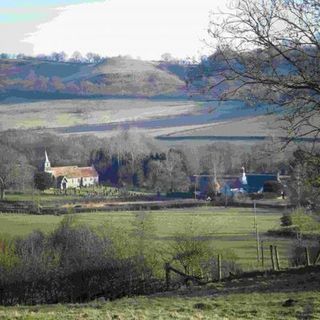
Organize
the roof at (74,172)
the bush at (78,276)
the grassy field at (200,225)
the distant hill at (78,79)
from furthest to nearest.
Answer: the distant hill at (78,79) → the roof at (74,172) → the grassy field at (200,225) → the bush at (78,276)

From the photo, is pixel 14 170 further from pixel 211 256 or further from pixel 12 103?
pixel 12 103

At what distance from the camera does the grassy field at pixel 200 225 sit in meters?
38.8

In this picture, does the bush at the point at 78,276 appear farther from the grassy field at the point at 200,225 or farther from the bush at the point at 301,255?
the bush at the point at 301,255

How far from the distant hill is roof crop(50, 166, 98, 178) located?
62.8m

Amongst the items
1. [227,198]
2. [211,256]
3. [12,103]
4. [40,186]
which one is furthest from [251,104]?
[12,103]

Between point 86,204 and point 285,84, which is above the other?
point 285,84

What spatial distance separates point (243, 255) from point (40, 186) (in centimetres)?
4993

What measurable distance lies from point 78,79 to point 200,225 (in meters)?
132

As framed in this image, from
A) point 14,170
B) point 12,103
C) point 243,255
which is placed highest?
point 12,103

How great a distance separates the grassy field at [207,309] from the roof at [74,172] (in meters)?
77.5

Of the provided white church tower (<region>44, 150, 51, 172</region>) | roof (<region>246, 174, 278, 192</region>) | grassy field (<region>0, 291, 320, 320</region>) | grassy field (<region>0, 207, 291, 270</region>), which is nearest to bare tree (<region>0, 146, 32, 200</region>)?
white church tower (<region>44, 150, 51, 172</region>)

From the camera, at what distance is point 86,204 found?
2677 inches

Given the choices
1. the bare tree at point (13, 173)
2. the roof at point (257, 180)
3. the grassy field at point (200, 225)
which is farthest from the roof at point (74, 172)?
the grassy field at point (200, 225)

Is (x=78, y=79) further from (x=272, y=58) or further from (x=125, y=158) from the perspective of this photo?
(x=272, y=58)
